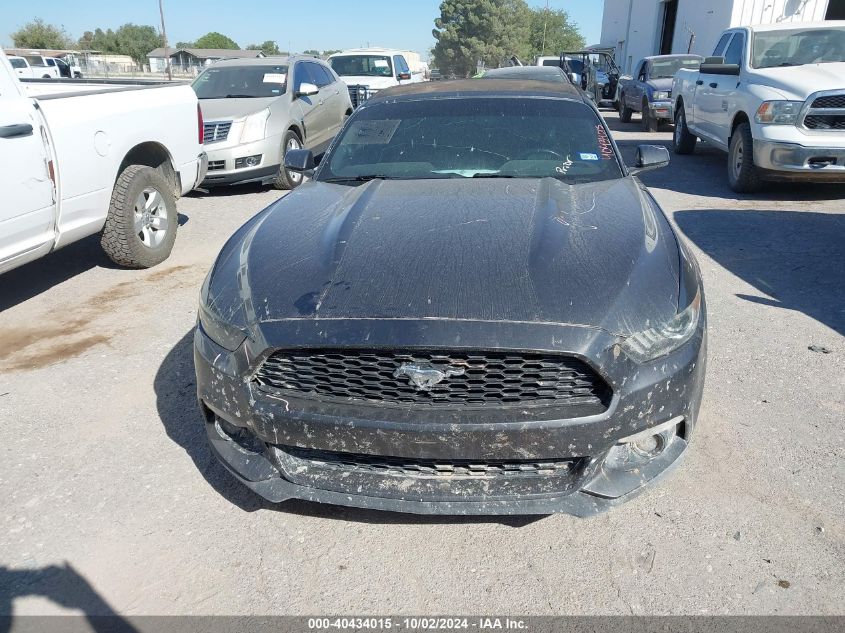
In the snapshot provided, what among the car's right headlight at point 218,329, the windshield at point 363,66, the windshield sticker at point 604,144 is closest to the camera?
the car's right headlight at point 218,329

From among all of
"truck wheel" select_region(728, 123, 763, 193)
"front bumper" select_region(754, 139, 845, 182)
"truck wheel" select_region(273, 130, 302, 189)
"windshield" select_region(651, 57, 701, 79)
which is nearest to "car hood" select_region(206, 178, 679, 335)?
"front bumper" select_region(754, 139, 845, 182)

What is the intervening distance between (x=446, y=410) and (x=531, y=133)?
2.24m

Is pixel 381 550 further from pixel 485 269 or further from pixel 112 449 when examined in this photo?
pixel 112 449

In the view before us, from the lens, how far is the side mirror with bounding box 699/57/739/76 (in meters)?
8.55

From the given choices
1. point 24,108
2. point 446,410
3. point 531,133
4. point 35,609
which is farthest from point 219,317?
point 24,108

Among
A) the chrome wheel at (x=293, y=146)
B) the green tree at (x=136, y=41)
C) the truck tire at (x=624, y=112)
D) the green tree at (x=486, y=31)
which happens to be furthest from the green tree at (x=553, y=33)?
the chrome wheel at (x=293, y=146)

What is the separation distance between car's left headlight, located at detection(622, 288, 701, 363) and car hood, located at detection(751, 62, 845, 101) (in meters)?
6.19

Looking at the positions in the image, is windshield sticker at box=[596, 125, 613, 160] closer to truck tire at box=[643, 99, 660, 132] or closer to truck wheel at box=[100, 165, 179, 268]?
truck wheel at box=[100, 165, 179, 268]

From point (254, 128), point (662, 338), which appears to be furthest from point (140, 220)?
point (662, 338)

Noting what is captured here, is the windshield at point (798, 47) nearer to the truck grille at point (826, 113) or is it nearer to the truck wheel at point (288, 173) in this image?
the truck grille at point (826, 113)

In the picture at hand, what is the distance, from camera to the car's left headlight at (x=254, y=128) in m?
8.53

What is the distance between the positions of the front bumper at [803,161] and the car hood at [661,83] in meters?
7.50

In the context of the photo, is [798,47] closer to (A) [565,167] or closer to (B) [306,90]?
(B) [306,90]

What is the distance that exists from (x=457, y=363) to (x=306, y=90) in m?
8.41
